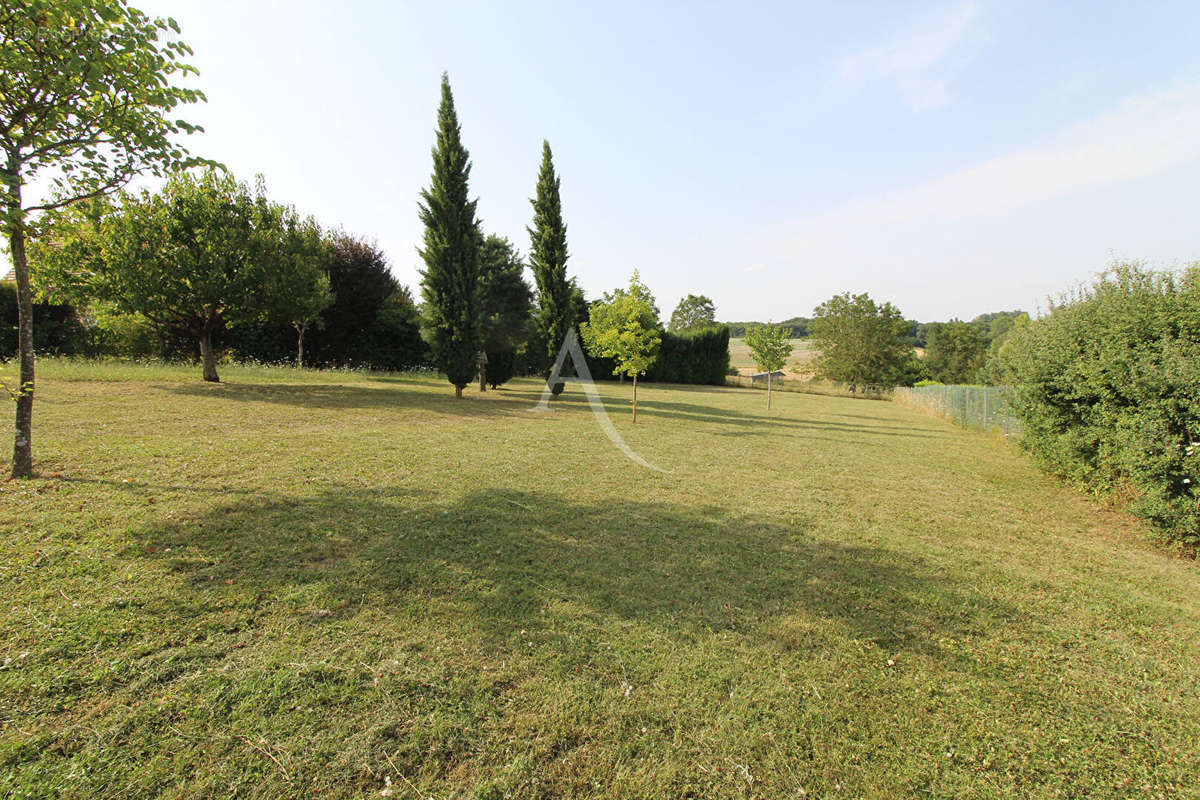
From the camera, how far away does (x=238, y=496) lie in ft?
15.6

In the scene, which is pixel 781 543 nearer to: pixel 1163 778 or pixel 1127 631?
pixel 1127 631

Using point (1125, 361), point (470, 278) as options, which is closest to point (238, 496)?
point (1125, 361)

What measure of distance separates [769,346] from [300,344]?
2173 centimetres

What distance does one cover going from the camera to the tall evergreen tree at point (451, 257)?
Result: 14.3m

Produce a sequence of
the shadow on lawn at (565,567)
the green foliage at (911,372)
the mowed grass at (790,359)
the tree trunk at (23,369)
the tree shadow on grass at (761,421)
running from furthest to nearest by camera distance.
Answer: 1. the mowed grass at (790,359)
2. the green foliage at (911,372)
3. the tree shadow on grass at (761,421)
4. the tree trunk at (23,369)
5. the shadow on lawn at (565,567)

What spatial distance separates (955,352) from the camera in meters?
54.8

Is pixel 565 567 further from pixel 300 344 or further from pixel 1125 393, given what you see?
pixel 300 344

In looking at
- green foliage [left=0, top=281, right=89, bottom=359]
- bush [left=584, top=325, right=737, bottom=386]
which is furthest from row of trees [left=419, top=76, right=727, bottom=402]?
bush [left=584, top=325, right=737, bottom=386]

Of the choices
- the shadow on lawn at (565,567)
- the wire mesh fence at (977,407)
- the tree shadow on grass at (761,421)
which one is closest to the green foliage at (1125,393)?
the wire mesh fence at (977,407)

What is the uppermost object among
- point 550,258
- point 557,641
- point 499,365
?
point 550,258

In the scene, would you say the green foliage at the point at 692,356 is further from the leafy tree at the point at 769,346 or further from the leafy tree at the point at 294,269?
the leafy tree at the point at 294,269

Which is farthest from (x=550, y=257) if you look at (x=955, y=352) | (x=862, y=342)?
(x=955, y=352)

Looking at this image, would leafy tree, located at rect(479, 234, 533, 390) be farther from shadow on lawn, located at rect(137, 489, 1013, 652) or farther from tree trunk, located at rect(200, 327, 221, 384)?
shadow on lawn, located at rect(137, 489, 1013, 652)

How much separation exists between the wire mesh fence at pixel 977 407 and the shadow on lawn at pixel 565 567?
292 inches
